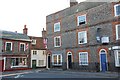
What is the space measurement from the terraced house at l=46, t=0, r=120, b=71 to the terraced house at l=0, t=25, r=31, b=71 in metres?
6.58

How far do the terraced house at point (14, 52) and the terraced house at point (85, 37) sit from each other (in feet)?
21.6

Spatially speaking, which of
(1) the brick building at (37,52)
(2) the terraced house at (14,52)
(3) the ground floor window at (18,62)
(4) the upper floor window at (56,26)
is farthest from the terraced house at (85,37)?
(1) the brick building at (37,52)

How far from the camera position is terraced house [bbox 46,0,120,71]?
80.8ft

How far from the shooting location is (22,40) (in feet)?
133

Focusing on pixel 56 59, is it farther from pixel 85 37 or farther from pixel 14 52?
pixel 14 52

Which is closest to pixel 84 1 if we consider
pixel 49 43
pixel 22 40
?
pixel 49 43

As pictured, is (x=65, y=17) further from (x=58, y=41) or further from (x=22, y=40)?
(x=22, y=40)

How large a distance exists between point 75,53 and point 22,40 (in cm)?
1473

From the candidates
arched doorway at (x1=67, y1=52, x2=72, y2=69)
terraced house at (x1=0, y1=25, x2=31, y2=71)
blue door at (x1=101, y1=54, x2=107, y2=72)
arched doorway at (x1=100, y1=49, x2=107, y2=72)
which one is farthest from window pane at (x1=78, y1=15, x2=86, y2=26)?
terraced house at (x1=0, y1=25, x2=31, y2=71)

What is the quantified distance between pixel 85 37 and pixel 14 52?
16.5 m

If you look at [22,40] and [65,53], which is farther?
[22,40]

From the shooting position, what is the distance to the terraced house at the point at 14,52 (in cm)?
3650

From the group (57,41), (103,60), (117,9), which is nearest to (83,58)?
(103,60)

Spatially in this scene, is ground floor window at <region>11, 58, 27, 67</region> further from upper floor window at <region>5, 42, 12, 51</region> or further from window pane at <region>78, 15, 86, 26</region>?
window pane at <region>78, 15, 86, 26</region>
